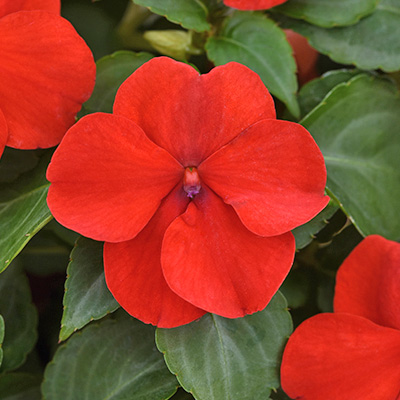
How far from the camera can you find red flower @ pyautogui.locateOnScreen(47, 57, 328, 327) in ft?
1.52

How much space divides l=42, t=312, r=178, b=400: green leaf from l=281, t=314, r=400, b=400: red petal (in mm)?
127

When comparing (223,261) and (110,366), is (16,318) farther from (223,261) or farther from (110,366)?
(223,261)

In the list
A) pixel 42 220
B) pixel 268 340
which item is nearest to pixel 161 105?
pixel 42 220

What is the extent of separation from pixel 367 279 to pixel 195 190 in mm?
224

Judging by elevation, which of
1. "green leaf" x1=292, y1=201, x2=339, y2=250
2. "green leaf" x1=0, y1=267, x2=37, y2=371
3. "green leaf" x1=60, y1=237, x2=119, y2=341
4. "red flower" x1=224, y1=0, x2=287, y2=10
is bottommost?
"green leaf" x1=0, y1=267, x2=37, y2=371

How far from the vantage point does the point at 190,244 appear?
0.48 metres

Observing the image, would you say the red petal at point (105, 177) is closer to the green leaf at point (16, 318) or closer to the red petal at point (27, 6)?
the red petal at point (27, 6)

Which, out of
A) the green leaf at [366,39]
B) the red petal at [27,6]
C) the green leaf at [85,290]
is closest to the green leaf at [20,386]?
the green leaf at [85,290]

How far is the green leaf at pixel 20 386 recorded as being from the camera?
646 mm

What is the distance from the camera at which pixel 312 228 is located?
59cm

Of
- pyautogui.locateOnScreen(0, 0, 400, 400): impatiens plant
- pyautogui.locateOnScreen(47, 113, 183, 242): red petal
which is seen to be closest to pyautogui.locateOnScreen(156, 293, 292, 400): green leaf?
pyautogui.locateOnScreen(0, 0, 400, 400): impatiens plant

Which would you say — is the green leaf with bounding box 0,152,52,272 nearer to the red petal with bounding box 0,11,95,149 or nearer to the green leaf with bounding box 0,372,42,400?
the red petal with bounding box 0,11,95,149

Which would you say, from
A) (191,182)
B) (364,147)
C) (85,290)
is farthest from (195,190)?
(364,147)

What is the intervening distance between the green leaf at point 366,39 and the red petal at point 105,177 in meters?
0.31
